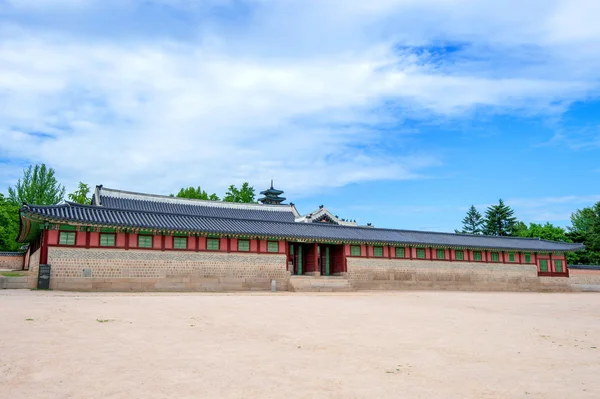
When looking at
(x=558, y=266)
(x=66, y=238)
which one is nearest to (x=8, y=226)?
(x=66, y=238)

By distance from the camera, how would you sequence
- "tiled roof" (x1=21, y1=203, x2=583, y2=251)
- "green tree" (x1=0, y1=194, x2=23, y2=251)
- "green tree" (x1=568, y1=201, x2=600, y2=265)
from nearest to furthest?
"tiled roof" (x1=21, y1=203, x2=583, y2=251) → "green tree" (x1=0, y1=194, x2=23, y2=251) → "green tree" (x1=568, y1=201, x2=600, y2=265)

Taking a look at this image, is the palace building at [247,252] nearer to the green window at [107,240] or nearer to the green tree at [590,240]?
the green window at [107,240]

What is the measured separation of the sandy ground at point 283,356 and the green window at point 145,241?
14.2 metres

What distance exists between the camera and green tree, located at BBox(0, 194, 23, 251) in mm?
46844

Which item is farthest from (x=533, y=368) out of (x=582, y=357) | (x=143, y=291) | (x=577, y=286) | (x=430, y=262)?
(x=577, y=286)

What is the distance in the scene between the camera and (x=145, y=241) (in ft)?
95.9

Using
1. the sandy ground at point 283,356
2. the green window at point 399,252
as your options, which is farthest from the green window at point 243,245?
the sandy ground at point 283,356

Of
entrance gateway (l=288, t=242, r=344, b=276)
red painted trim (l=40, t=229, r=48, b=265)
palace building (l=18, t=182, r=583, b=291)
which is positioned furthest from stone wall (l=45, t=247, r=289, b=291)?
entrance gateway (l=288, t=242, r=344, b=276)

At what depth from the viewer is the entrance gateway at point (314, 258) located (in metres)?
37.7

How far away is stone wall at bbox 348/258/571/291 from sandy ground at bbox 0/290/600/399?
2248 cm

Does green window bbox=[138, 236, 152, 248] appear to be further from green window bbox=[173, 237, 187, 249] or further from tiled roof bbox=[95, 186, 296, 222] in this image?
tiled roof bbox=[95, 186, 296, 222]

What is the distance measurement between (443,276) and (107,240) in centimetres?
2753

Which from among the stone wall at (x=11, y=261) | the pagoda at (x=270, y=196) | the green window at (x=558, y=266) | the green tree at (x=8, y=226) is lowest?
the green window at (x=558, y=266)

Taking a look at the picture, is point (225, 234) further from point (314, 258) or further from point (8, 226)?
point (8, 226)
